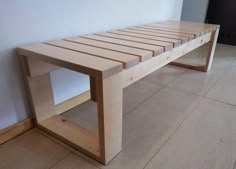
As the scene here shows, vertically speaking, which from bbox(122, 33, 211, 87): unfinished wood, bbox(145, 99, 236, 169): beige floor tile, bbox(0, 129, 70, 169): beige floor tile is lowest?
bbox(0, 129, 70, 169): beige floor tile

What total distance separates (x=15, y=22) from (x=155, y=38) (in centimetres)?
71

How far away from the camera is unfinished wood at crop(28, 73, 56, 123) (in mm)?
973

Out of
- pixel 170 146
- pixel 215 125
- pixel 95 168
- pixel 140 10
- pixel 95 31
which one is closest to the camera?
pixel 95 168

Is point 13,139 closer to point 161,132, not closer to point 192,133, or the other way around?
point 161,132

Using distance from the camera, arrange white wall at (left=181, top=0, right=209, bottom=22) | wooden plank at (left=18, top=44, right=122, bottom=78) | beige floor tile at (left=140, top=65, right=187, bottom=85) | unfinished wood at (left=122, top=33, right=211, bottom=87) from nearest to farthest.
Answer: wooden plank at (left=18, top=44, right=122, bottom=78)
unfinished wood at (left=122, top=33, right=211, bottom=87)
beige floor tile at (left=140, top=65, right=187, bottom=85)
white wall at (left=181, top=0, right=209, bottom=22)

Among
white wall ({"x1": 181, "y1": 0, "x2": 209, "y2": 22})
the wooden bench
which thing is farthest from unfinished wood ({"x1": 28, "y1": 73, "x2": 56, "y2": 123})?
white wall ({"x1": 181, "y1": 0, "x2": 209, "y2": 22})

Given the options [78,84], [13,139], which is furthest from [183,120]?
[13,139]

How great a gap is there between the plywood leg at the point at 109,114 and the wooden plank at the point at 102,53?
6 cm

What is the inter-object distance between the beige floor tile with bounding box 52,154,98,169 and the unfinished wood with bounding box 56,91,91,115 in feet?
1.19

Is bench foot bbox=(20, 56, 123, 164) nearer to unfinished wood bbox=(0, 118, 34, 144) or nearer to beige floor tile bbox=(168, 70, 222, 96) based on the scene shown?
unfinished wood bbox=(0, 118, 34, 144)

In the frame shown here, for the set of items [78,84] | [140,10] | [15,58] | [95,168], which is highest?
[140,10]

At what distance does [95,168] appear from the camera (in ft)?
2.71

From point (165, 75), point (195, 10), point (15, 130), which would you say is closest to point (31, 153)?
point (15, 130)

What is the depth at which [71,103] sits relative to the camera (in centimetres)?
124
